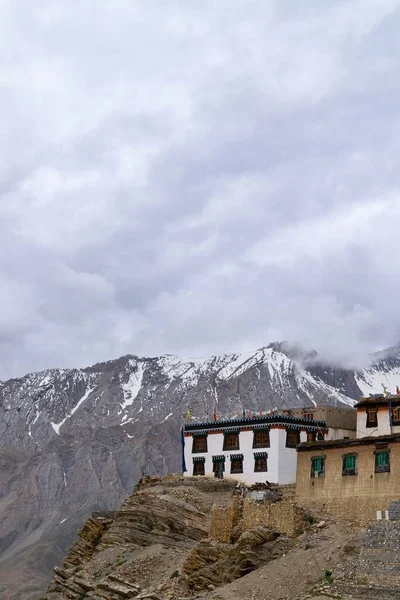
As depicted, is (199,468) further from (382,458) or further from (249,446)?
(382,458)

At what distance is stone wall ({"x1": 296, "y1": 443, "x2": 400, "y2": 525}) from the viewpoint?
60.5 metres

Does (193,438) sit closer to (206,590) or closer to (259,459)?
(259,459)

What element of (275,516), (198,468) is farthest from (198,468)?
(275,516)

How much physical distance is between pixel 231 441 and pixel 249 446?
2.01 m

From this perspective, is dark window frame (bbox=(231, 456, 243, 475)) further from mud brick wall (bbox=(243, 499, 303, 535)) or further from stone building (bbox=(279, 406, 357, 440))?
mud brick wall (bbox=(243, 499, 303, 535))

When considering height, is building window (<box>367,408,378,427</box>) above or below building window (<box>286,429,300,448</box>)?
above

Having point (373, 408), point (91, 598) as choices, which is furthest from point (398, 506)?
point (91, 598)

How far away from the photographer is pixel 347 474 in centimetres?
6309

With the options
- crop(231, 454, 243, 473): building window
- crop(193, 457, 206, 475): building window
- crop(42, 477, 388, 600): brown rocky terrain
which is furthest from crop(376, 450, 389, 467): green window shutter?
crop(193, 457, 206, 475): building window

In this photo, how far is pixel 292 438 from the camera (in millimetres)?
76375

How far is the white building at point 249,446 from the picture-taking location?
75188 mm

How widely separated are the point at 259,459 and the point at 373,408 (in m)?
9.82

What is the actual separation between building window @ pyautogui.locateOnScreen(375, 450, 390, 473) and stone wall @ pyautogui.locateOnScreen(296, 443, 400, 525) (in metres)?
0.23

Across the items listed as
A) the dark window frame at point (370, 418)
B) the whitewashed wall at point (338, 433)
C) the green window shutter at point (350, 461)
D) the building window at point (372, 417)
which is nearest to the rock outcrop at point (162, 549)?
the green window shutter at point (350, 461)
